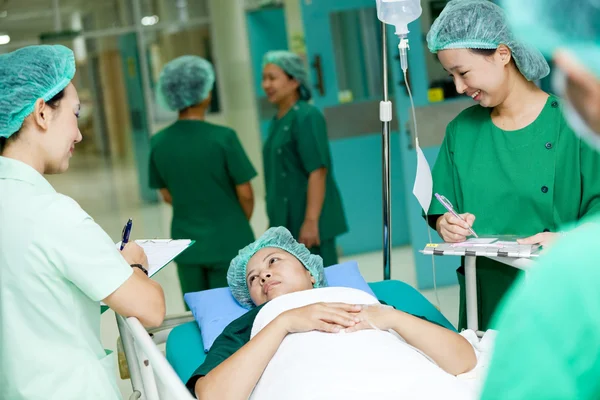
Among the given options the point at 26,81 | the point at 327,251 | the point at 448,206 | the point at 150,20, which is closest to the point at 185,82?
the point at 327,251

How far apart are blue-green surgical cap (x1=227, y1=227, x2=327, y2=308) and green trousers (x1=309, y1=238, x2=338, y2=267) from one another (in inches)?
44.8

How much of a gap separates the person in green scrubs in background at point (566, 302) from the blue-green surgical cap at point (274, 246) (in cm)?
151

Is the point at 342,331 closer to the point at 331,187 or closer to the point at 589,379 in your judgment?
the point at 589,379

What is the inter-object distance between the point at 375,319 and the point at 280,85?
6.37 ft

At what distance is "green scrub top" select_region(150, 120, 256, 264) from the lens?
10.8 feet

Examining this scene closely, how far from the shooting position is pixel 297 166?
3.49 meters

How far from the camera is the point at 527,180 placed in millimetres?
2057

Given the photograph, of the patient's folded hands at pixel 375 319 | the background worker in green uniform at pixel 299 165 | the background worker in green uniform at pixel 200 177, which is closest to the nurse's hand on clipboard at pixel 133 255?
the patient's folded hands at pixel 375 319

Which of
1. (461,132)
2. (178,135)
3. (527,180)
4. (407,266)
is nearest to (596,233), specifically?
(527,180)

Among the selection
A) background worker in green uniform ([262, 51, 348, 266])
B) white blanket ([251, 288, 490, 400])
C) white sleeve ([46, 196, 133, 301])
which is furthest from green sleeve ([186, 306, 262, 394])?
background worker in green uniform ([262, 51, 348, 266])

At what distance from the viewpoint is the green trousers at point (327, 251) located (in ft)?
11.4

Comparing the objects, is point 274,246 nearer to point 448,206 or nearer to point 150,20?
point 448,206

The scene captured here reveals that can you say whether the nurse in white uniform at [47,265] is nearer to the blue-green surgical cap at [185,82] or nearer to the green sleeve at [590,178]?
the green sleeve at [590,178]

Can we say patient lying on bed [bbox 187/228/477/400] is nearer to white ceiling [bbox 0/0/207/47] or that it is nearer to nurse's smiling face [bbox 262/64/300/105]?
nurse's smiling face [bbox 262/64/300/105]
